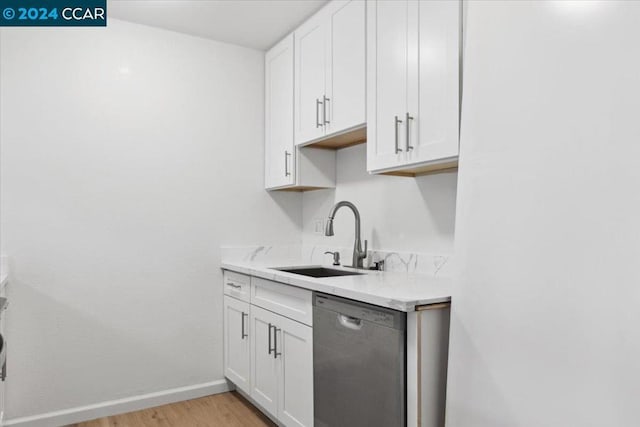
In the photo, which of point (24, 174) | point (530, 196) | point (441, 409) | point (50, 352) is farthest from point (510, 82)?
point (50, 352)

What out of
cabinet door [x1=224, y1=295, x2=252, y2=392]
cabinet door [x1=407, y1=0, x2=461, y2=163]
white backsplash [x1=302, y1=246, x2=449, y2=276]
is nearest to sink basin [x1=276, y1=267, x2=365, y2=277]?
white backsplash [x1=302, y1=246, x2=449, y2=276]

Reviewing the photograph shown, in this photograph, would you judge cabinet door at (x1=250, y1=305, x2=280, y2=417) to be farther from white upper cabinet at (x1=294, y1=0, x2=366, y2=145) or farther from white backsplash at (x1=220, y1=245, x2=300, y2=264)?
white upper cabinet at (x1=294, y1=0, x2=366, y2=145)

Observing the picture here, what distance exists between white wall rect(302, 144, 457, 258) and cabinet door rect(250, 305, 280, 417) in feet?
2.22

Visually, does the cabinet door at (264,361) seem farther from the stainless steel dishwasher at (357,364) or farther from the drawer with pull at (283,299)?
the stainless steel dishwasher at (357,364)

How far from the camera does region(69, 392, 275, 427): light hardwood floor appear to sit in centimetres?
258

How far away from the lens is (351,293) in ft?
5.69

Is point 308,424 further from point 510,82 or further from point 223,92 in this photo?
point 223,92

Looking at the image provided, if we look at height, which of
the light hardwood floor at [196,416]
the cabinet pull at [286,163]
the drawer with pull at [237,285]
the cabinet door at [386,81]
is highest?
the cabinet door at [386,81]

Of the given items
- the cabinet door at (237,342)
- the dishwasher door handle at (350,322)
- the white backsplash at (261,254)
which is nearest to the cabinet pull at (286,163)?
the white backsplash at (261,254)

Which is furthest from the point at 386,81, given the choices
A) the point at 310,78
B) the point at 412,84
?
the point at 310,78

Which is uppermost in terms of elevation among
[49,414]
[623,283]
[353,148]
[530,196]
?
[353,148]

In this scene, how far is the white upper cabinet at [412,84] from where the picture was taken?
177cm

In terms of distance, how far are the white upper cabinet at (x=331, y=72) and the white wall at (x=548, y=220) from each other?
0.75m

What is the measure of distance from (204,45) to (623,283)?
2.82 m
